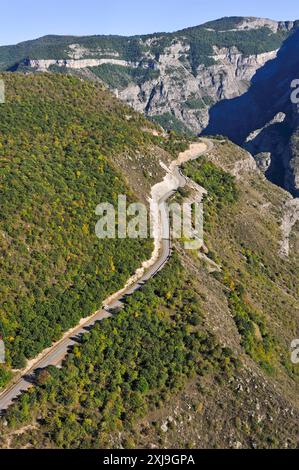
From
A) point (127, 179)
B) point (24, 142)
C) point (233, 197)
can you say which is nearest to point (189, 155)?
point (233, 197)

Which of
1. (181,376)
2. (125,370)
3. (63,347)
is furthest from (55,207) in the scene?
(181,376)

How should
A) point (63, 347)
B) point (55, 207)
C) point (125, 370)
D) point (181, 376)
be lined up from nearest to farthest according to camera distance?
1. point (125, 370)
2. point (63, 347)
3. point (181, 376)
4. point (55, 207)

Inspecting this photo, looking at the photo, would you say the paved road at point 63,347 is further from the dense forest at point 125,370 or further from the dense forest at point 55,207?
the dense forest at point 125,370

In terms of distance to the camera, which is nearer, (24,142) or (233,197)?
(24,142)

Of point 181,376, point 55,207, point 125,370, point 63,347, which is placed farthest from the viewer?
point 55,207

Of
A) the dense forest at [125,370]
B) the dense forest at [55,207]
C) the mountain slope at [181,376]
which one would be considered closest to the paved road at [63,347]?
the dense forest at [55,207]

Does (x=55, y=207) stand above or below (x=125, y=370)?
above

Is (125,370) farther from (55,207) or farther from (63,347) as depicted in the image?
(55,207)
